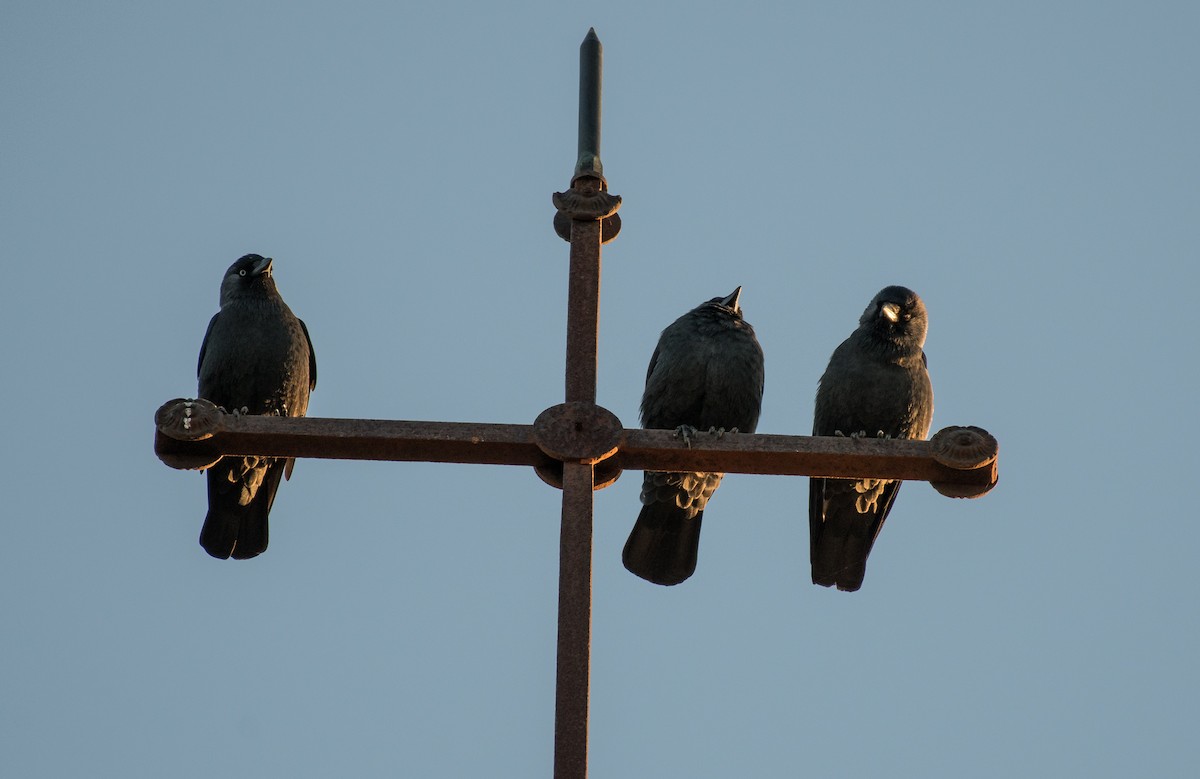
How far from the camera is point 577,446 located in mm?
3645

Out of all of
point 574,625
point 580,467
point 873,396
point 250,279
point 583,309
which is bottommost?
point 574,625

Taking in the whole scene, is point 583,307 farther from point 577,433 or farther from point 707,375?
point 707,375

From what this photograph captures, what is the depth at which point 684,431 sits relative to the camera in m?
3.80

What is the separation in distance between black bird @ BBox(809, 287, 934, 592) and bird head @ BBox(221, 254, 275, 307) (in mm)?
2524

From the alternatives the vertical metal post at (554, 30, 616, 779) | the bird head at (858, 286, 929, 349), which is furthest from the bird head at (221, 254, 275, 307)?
the vertical metal post at (554, 30, 616, 779)

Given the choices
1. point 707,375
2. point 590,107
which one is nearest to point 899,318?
point 707,375

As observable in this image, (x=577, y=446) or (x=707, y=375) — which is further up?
(x=707, y=375)

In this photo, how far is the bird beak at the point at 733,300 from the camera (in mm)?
7311

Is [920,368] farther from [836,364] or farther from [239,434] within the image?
[239,434]

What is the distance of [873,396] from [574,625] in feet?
11.7

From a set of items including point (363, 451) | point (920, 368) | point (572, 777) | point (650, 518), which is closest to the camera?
point (572, 777)

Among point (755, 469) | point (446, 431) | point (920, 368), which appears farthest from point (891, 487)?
point (446, 431)

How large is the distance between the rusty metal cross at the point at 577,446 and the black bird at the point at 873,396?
2.46 m

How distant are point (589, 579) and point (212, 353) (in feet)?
12.9
